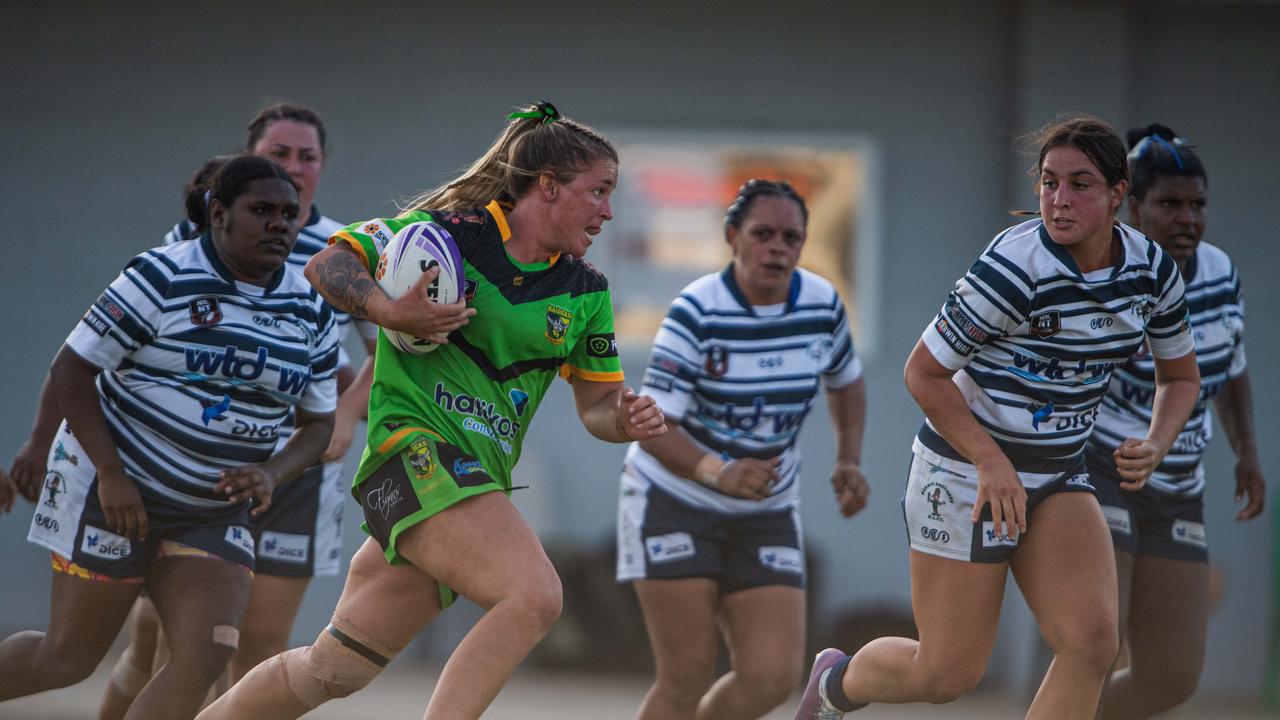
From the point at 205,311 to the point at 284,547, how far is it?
1324 millimetres

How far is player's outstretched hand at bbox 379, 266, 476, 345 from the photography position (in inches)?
145

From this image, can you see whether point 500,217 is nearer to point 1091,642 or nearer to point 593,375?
point 593,375

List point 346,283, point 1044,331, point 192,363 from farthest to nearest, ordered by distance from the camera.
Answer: point 192,363
point 1044,331
point 346,283

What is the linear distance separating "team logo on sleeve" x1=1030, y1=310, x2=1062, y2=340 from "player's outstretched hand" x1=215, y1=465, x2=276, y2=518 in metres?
2.45

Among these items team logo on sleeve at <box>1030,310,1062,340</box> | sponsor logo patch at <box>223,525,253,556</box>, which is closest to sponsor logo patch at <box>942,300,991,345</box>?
team logo on sleeve at <box>1030,310,1062,340</box>

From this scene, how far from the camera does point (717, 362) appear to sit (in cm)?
557

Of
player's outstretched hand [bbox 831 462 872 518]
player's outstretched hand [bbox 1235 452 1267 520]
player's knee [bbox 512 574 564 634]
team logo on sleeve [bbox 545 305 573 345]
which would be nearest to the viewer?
player's knee [bbox 512 574 564 634]

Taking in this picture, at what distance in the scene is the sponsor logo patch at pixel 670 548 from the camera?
18.0 feet

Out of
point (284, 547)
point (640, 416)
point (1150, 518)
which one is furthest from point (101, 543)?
point (1150, 518)

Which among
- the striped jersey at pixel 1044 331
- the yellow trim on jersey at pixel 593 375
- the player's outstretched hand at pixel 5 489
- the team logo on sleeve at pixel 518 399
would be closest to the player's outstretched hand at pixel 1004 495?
the striped jersey at pixel 1044 331

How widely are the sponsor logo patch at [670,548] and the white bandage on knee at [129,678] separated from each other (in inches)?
77.4

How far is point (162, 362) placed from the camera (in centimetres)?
453

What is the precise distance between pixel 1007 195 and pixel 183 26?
19.2ft

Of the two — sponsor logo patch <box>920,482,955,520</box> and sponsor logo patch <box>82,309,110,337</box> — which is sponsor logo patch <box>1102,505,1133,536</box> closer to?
sponsor logo patch <box>920,482,955,520</box>
